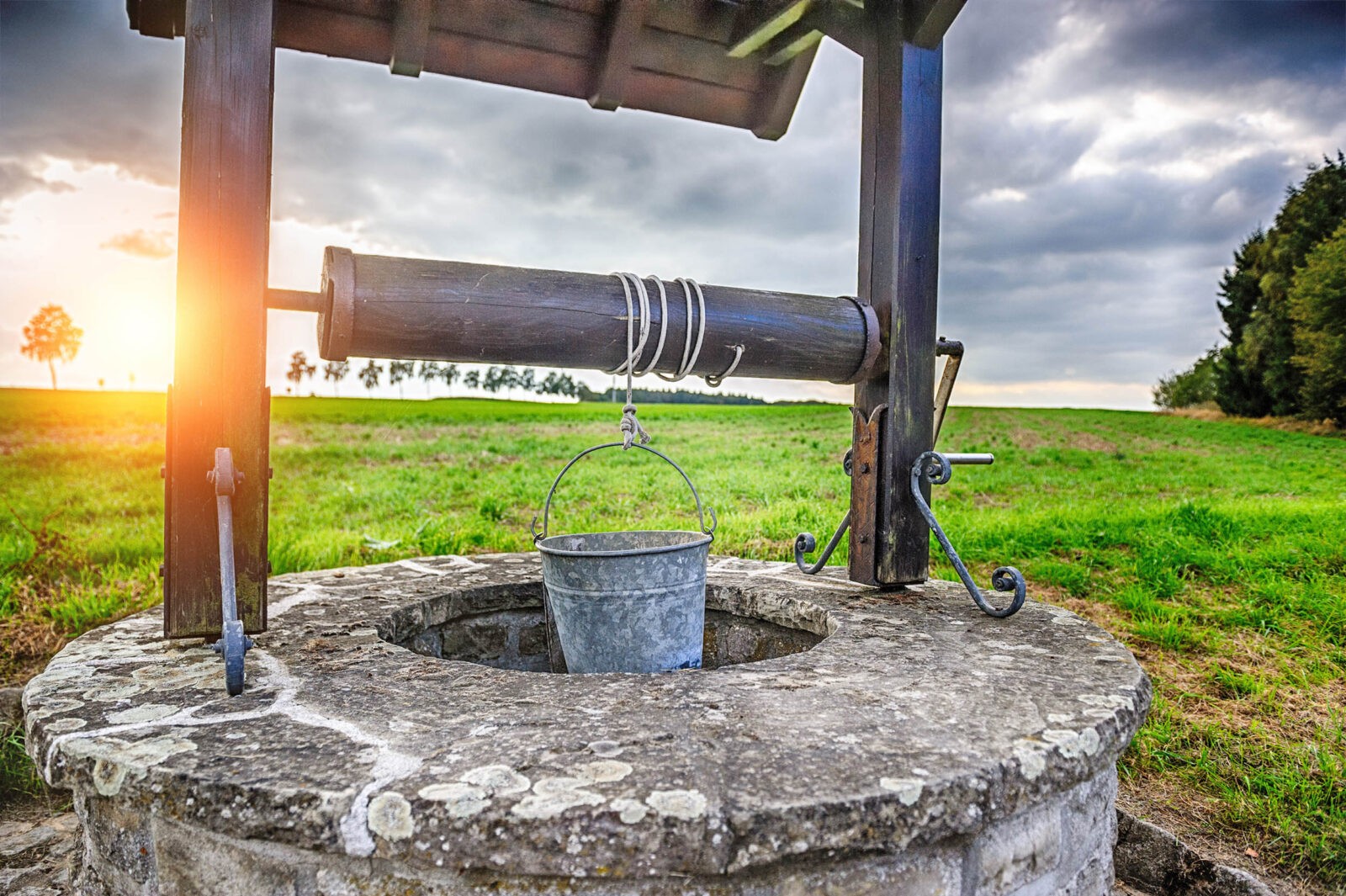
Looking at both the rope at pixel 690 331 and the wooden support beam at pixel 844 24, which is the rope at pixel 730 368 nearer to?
the rope at pixel 690 331

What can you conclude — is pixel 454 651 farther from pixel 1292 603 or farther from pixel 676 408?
pixel 676 408

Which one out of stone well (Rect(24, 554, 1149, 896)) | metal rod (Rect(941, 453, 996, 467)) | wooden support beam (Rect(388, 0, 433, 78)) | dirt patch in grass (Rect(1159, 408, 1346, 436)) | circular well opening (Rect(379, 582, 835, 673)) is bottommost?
circular well opening (Rect(379, 582, 835, 673))

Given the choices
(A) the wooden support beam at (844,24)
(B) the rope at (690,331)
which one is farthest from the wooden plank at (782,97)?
(B) the rope at (690,331)

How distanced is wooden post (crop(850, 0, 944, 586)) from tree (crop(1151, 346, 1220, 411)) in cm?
685

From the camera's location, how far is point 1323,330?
6.24 metres

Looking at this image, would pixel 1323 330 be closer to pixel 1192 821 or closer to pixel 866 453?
pixel 1192 821

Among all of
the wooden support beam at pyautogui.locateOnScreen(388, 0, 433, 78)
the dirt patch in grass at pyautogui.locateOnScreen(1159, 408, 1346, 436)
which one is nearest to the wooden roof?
the wooden support beam at pyautogui.locateOnScreen(388, 0, 433, 78)

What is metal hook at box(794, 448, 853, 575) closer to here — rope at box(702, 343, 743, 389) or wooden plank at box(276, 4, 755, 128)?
rope at box(702, 343, 743, 389)

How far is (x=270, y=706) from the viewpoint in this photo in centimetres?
200

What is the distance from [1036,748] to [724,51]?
10.3 feet

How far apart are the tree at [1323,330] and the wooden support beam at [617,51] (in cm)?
582

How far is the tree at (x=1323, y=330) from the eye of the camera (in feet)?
20.2

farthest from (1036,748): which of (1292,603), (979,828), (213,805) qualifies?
(1292,603)

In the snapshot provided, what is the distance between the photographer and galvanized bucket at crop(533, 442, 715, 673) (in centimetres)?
279
